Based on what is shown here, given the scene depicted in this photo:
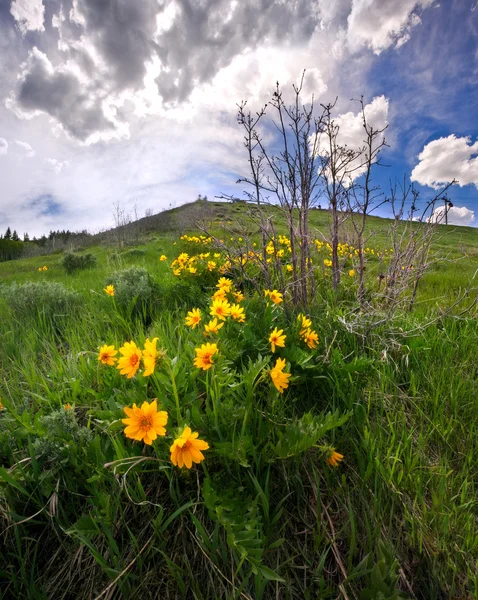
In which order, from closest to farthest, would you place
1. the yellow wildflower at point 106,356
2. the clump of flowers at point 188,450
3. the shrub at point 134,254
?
the clump of flowers at point 188,450 → the yellow wildflower at point 106,356 → the shrub at point 134,254

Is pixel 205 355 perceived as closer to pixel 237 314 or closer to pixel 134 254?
pixel 237 314

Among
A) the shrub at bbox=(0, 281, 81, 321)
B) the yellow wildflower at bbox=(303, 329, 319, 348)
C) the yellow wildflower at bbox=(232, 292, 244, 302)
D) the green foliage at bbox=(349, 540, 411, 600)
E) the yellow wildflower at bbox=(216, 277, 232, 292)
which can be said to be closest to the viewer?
the green foliage at bbox=(349, 540, 411, 600)

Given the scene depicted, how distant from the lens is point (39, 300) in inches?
146

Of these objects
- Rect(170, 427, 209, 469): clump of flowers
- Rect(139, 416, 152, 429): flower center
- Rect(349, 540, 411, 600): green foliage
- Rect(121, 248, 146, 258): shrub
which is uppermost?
Rect(121, 248, 146, 258): shrub

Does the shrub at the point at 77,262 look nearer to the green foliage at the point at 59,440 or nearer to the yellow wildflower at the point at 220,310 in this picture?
the yellow wildflower at the point at 220,310

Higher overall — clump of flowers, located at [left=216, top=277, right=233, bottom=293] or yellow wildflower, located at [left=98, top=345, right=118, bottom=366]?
clump of flowers, located at [left=216, top=277, right=233, bottom=293]

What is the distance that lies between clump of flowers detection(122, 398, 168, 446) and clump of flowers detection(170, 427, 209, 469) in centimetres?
9

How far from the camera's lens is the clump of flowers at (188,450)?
1.07 m

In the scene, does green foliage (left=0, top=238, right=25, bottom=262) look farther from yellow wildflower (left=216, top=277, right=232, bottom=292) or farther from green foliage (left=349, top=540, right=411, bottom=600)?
green foliage (left=349, top=540, right=411, bottom=600)

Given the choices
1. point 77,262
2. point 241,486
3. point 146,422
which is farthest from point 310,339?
point 77,262

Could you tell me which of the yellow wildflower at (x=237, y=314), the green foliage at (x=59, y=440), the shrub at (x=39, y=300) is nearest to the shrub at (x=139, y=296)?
the shrub at (x=39, y=300)

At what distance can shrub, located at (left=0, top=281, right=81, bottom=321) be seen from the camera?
362 cm

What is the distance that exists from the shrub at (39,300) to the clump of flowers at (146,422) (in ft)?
9.34

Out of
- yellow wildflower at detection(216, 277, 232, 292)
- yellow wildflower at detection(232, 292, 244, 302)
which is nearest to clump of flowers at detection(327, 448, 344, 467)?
yellow wildflower at detection(232, 292, 244, 302)
